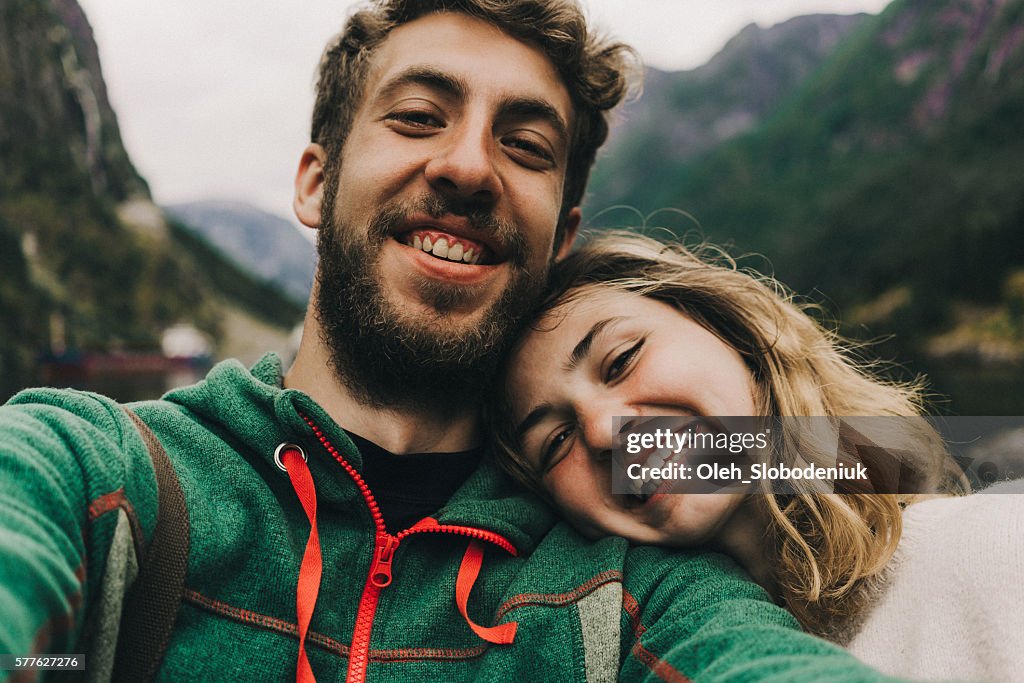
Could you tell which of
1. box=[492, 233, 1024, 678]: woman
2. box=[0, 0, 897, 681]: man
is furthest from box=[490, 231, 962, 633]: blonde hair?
box=[0, 0, 897, 681]: man

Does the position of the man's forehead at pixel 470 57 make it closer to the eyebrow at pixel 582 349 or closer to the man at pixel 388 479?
the man at pixel 388 479

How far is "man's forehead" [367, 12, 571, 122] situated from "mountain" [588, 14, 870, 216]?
152m

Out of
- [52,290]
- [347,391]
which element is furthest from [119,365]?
[347,391]

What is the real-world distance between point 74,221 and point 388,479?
7588 centimetres

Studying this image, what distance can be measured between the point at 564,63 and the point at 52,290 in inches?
2447

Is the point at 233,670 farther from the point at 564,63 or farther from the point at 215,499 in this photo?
the point at 564,63

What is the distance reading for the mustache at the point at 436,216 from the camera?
231cm

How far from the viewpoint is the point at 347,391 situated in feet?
7.81

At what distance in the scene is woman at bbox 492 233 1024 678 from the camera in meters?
2.04

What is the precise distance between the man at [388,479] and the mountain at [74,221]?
51.5 metres

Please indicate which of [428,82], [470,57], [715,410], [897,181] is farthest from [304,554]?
[897,181]

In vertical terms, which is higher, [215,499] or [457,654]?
[215,499]

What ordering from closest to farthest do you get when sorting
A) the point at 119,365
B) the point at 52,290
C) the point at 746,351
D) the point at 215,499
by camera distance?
the point at 215,499, the point at 746,351, the point at 119,365, the point at 52,290

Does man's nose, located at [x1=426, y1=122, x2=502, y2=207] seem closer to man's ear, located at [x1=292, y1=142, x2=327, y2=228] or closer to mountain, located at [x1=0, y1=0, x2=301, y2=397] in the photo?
man's ear, located at [x1=292, y1=142, x2=327, y2=228]
